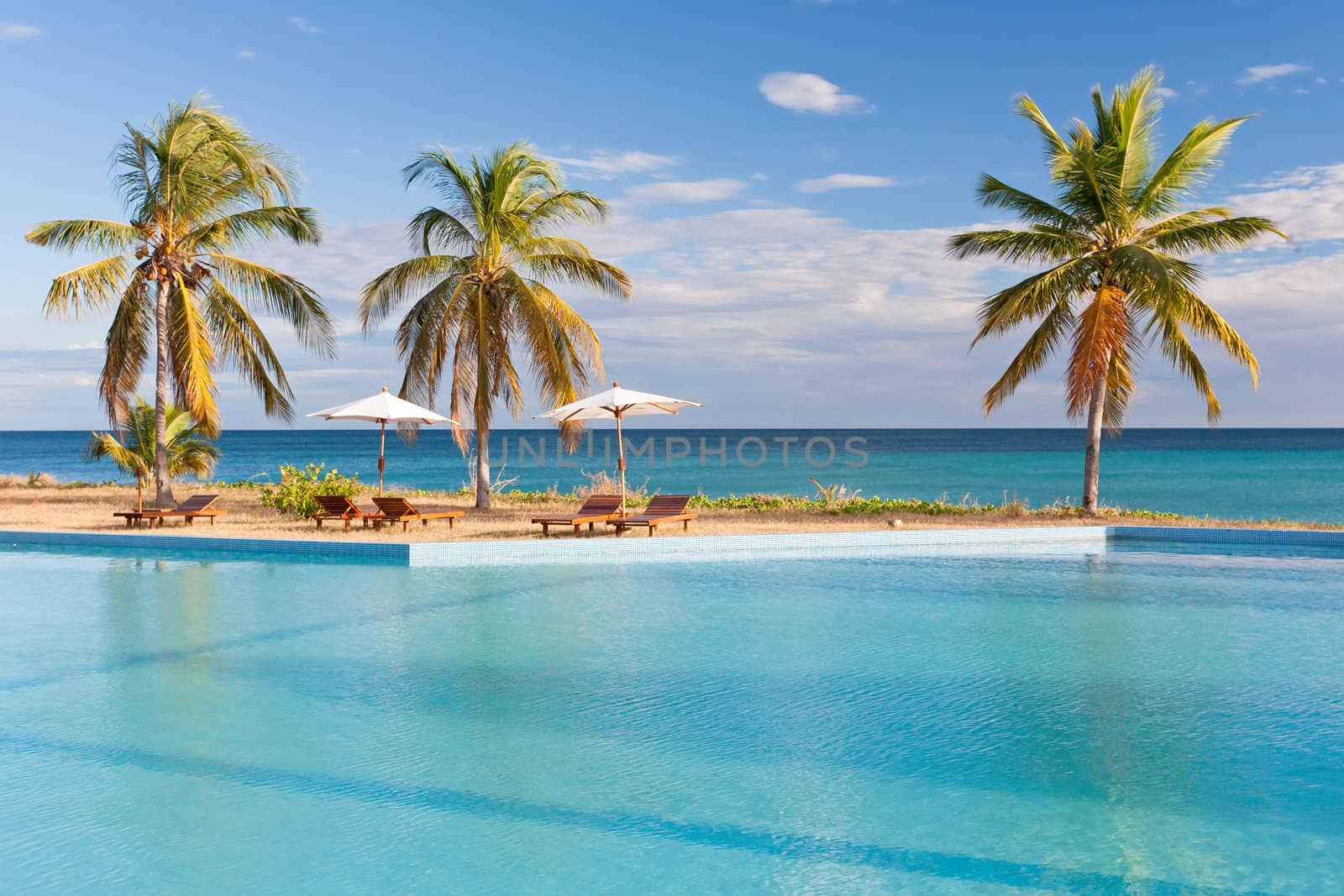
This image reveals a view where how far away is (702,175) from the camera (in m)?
23.9

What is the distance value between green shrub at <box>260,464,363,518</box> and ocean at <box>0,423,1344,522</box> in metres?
6.33

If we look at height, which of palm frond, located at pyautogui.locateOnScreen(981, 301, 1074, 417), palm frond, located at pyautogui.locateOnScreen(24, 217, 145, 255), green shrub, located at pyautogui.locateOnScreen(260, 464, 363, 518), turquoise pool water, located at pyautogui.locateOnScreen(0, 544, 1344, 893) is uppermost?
palm frond, located at pyautogui.locateOnScreen(24, 217, 145, 255)

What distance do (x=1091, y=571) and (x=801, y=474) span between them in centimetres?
3121

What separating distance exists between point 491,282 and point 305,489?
481 cm

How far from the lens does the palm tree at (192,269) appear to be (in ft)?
52.9

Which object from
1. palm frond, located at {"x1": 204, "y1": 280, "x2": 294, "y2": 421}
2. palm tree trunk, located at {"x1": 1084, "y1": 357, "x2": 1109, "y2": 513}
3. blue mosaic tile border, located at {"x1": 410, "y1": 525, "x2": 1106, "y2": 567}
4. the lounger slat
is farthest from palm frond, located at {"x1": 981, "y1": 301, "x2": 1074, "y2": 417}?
palm frond, located at {"x1": 204, "y1": 280, "x2": 294, "y2": 421}

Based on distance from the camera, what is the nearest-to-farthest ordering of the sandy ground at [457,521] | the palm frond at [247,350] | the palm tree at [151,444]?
the sandy ground at [457,521], the palm frond at [247,350], the palm tree at [151,444]

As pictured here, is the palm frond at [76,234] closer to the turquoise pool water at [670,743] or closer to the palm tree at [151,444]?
the palm tree at [151,444]

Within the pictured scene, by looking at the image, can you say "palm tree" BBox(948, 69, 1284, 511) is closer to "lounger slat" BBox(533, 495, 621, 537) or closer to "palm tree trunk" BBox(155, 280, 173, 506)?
"lounger slat" BBox(533, 495, 621, 537)

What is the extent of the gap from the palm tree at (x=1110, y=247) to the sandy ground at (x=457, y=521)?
2.30 m

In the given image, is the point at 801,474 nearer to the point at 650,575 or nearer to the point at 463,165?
the point at 463,165

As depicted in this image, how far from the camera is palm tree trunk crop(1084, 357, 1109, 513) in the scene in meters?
15.3

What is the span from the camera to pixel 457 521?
1539cm

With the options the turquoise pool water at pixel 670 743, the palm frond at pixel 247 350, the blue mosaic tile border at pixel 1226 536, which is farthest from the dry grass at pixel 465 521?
the turquoise pool water at pixel 670 743
